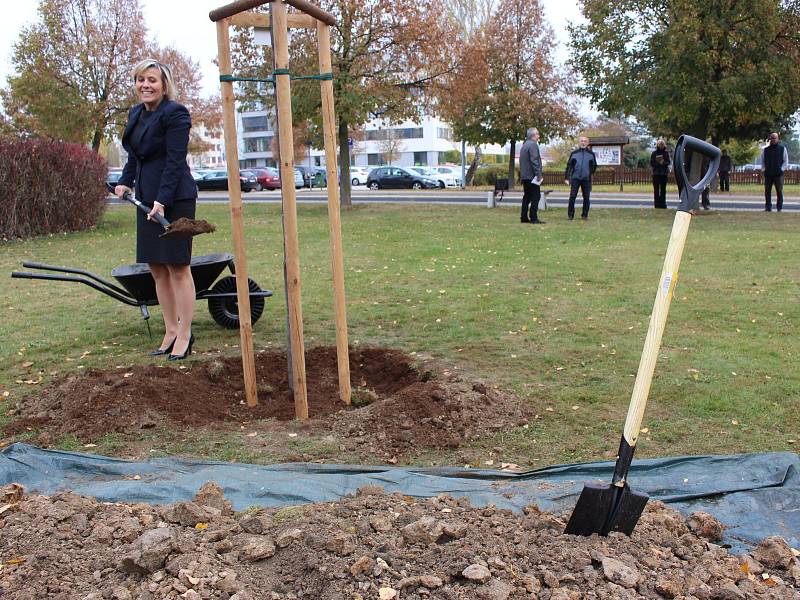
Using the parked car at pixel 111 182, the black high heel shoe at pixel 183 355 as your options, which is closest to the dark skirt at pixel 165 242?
the parked car at pixel 111 182

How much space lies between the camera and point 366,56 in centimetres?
1975

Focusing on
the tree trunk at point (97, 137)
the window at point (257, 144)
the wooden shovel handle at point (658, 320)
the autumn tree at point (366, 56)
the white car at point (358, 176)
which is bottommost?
the wooden shovel handle at point (658, 320)

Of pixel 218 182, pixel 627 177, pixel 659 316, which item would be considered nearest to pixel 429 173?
pixel 627 177

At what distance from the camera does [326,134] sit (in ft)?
14.9

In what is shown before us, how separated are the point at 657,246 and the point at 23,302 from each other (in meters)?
8.81

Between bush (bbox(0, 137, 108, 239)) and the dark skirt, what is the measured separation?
36.4 ft

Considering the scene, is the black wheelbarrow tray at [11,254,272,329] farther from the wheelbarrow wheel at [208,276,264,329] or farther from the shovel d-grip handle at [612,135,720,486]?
the shovel d-grip handle at [612,135,720,486]

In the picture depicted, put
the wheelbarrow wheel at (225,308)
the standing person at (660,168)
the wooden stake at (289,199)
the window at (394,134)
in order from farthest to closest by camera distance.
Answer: the window at (394,134), the standing person at (660,168), the wheelbarrow wheel at (225,308), the wooden stake at (289,199)

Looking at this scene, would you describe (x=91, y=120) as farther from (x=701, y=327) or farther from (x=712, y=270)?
(x=701, y=327)

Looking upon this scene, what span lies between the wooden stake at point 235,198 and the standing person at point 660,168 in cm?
1482

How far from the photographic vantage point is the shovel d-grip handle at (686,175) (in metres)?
2.80

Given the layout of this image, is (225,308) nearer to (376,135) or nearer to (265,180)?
(265,180)

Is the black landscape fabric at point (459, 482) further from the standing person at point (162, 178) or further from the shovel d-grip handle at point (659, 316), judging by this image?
the standing person at point (162, 178)

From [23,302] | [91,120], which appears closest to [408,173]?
[91,120]
